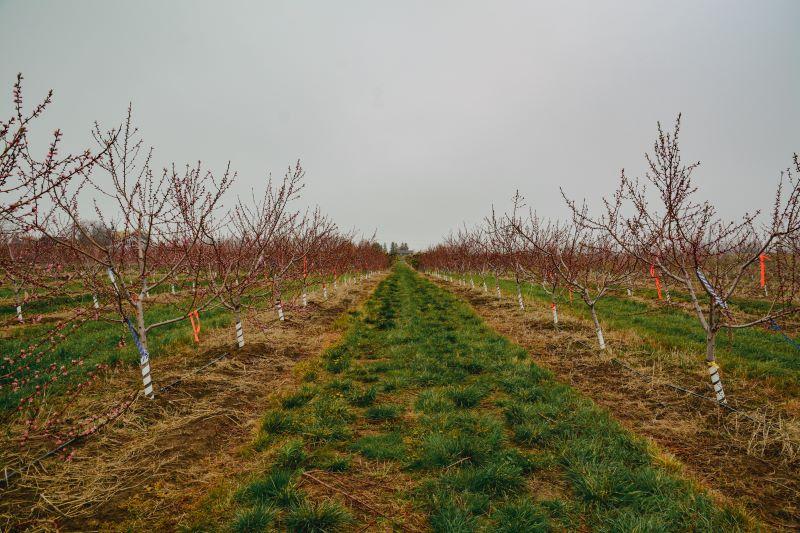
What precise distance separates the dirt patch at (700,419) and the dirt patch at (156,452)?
5107 millimetres

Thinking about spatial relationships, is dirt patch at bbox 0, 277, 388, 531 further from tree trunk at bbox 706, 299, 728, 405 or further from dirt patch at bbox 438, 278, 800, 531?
tree trunk at bbox 706, 299, 728, 405

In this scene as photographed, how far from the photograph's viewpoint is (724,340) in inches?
321

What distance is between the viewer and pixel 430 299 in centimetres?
1700

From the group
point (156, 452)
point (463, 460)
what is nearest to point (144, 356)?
point (156, 452)

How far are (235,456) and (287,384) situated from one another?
2.22 m

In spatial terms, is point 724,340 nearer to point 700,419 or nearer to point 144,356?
point 700,419

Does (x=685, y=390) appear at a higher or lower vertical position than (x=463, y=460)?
higher

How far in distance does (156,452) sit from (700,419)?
6977 millimetres

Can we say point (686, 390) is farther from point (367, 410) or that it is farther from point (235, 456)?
point (235, 456)

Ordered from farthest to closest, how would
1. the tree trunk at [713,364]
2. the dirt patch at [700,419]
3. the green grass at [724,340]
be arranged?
the green grass at [724,340] → the tree trunk at [713,364] → the dirt patch at [700,419]

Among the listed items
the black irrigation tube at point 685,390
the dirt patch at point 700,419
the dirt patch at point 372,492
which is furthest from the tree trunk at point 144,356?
the black irrigation tube at point 685,390

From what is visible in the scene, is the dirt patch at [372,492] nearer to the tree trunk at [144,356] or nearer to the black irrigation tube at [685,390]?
the tree trunk at [144,356]

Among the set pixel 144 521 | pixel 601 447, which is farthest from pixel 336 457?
pixel 601 447

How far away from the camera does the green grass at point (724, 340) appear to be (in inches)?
238
